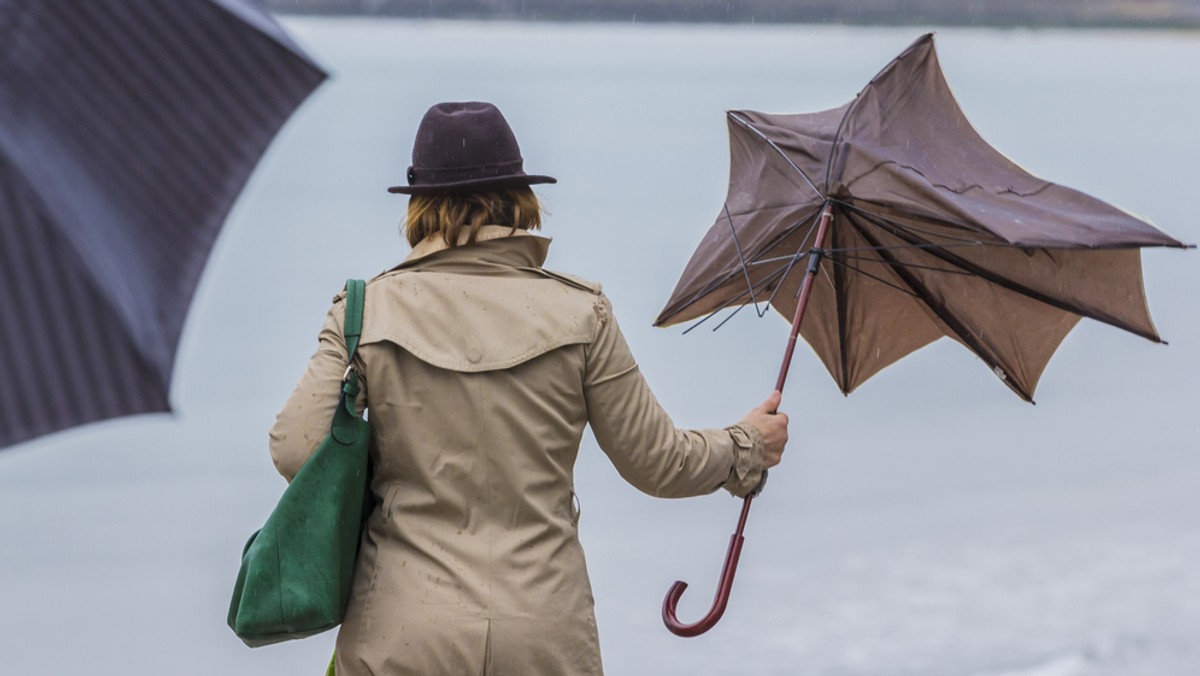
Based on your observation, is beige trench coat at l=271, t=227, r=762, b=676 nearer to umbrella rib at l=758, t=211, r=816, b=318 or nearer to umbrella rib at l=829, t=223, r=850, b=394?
umbrella rib at l=758, t=211, r=816, b=318

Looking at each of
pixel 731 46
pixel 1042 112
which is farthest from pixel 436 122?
pixel 731 46

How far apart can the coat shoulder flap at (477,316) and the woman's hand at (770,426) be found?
39 centimetres

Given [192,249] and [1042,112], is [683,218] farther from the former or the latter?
[192,249]

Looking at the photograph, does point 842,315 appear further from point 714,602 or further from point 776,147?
point 714,602

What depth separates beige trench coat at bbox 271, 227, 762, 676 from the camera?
7.92 ft

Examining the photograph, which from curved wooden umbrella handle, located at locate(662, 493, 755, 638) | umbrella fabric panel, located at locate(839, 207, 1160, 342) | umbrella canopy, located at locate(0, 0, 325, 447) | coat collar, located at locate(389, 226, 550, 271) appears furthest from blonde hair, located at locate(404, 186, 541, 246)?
umbrella fabric panel, located at locate(839, 207, 1160, 342)

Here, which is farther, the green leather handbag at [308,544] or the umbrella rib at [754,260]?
the umbrella rib at [754,260]

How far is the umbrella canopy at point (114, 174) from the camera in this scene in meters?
1.97

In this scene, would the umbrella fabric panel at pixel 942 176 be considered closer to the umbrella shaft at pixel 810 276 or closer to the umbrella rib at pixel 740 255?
the umbrella shaft at pixel 810 276

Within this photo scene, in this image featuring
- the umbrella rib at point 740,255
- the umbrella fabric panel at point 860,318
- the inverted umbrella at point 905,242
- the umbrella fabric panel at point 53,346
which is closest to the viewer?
the umbrella fabric panel at point 53,346

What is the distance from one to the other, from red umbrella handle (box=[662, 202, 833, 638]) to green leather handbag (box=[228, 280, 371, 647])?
619mm

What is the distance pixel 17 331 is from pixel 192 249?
0.28m

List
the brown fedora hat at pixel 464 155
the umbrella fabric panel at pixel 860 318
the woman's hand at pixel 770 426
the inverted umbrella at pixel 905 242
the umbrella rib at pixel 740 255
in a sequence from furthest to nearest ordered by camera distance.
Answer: the umbrella fabric panel at pixel 860 318 < the umbrella rib at pixel 740 255 < the inverted umbrella at pixel 905 242 < the woman's hand at pixel 770 426 < the brown fedora hat at pixel 464 155

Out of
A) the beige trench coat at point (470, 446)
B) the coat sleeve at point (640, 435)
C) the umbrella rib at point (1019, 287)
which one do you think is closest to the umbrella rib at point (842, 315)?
the umbrella rib at point (1019, 287)
